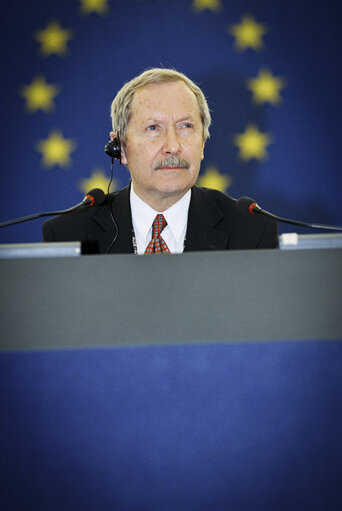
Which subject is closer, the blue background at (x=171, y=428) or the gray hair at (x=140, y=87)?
the blue background at (x=171, y=428)

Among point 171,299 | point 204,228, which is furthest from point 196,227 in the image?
point 171,299

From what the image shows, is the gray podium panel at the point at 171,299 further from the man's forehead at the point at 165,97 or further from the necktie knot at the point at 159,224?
the man's forehead at the point at 165,97

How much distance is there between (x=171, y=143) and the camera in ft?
5.65

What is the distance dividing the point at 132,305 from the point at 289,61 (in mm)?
2249

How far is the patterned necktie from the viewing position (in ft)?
5.27

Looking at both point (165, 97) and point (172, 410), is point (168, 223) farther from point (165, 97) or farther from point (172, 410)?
point (172, 410)

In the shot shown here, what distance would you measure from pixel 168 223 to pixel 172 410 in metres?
1.15

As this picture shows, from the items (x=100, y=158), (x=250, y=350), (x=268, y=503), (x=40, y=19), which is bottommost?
(x=268, y=503)

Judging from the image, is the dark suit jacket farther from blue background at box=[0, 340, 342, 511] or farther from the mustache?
blue background at box=[0, 340, 342, 511]

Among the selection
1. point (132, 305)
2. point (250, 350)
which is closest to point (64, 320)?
point (132, 305)

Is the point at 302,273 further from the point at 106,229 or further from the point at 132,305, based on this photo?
the point at 106,229

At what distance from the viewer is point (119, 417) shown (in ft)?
1.93

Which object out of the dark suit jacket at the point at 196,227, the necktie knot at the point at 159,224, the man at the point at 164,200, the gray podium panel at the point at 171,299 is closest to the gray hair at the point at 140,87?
the man at the point at 164,200

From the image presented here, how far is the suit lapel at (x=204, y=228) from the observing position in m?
1.63
